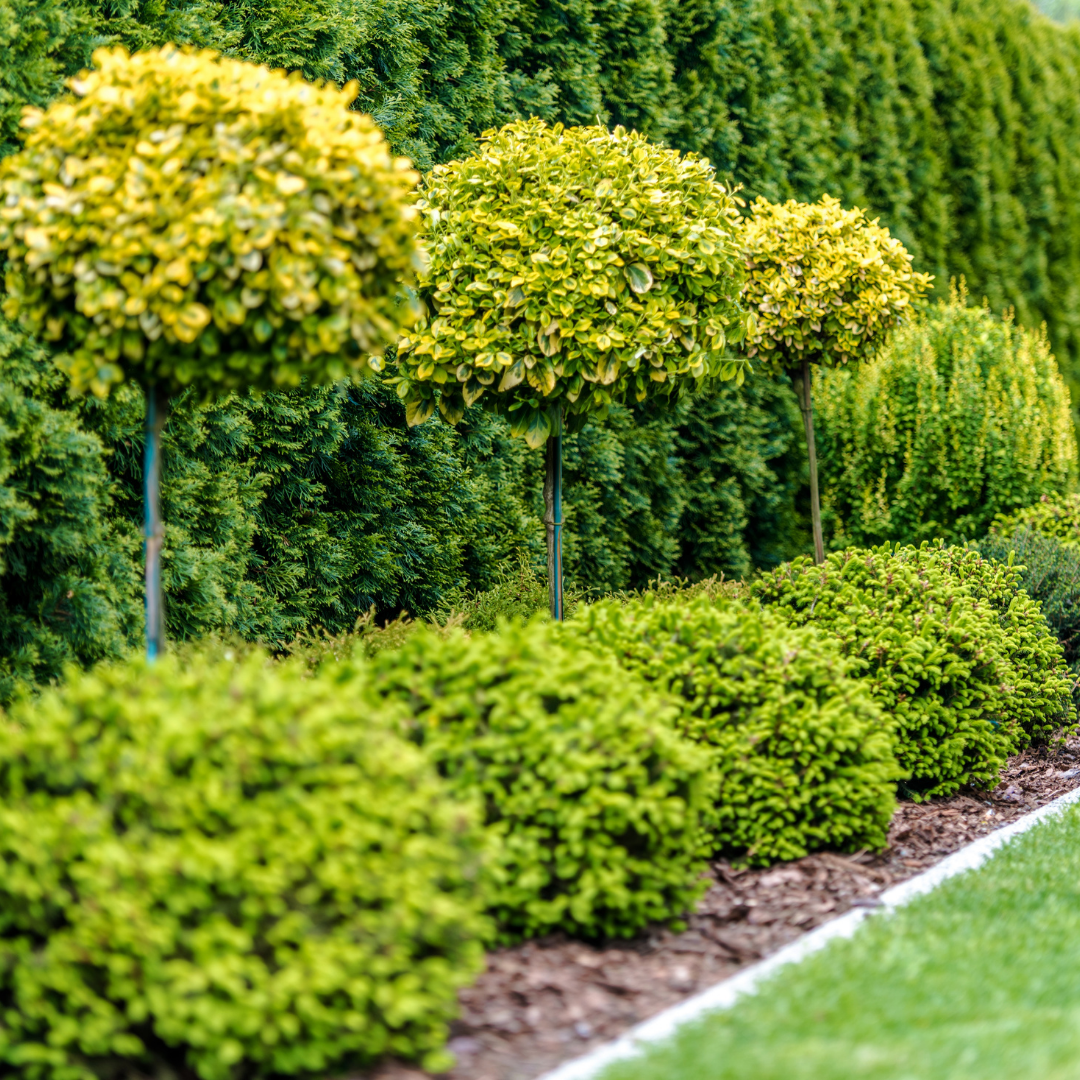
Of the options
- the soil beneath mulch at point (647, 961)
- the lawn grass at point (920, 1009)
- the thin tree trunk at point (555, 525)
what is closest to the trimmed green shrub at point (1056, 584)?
the soil beneath mulch at point (647, 961)

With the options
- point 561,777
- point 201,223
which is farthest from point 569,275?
point 561,777

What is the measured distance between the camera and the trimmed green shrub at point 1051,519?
8.52 m

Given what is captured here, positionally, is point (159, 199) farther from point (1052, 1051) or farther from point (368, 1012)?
point (1052, 1051)

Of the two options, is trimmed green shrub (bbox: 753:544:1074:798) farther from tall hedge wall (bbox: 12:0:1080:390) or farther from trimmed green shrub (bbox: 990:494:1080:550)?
tall hedge wall (bbox: 12:0:1080:390)

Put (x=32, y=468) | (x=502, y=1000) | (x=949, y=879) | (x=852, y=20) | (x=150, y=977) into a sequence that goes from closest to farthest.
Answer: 1. (x=150, y=977)
2. (x=502, y=1000)
3. (x=949, y=879)
4. (x=32, y=468)
5. (x=852, y=20)

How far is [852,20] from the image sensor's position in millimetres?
11383

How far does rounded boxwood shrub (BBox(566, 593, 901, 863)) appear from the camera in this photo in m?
4.32

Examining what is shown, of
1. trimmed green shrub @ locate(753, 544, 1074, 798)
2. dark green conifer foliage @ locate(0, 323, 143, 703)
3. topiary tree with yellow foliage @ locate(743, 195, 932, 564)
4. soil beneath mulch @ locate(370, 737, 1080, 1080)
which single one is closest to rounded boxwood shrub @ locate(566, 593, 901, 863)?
soil beneath mulch @ locate(370, 737, 1080, 1080)

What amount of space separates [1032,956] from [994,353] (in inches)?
268

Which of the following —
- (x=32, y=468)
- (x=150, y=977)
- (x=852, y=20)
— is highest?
(x=852, y=20)

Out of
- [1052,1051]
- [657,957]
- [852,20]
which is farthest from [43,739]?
[852,20]

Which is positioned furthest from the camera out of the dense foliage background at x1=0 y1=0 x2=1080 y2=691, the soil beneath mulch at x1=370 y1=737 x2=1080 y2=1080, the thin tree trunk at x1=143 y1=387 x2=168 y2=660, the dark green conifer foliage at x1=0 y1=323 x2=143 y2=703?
the dense foliage background at x1=0 y1=0 x2=1080 y2=691

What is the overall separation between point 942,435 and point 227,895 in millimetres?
7562

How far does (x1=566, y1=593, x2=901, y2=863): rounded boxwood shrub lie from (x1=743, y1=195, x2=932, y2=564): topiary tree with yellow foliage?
3.14 m
